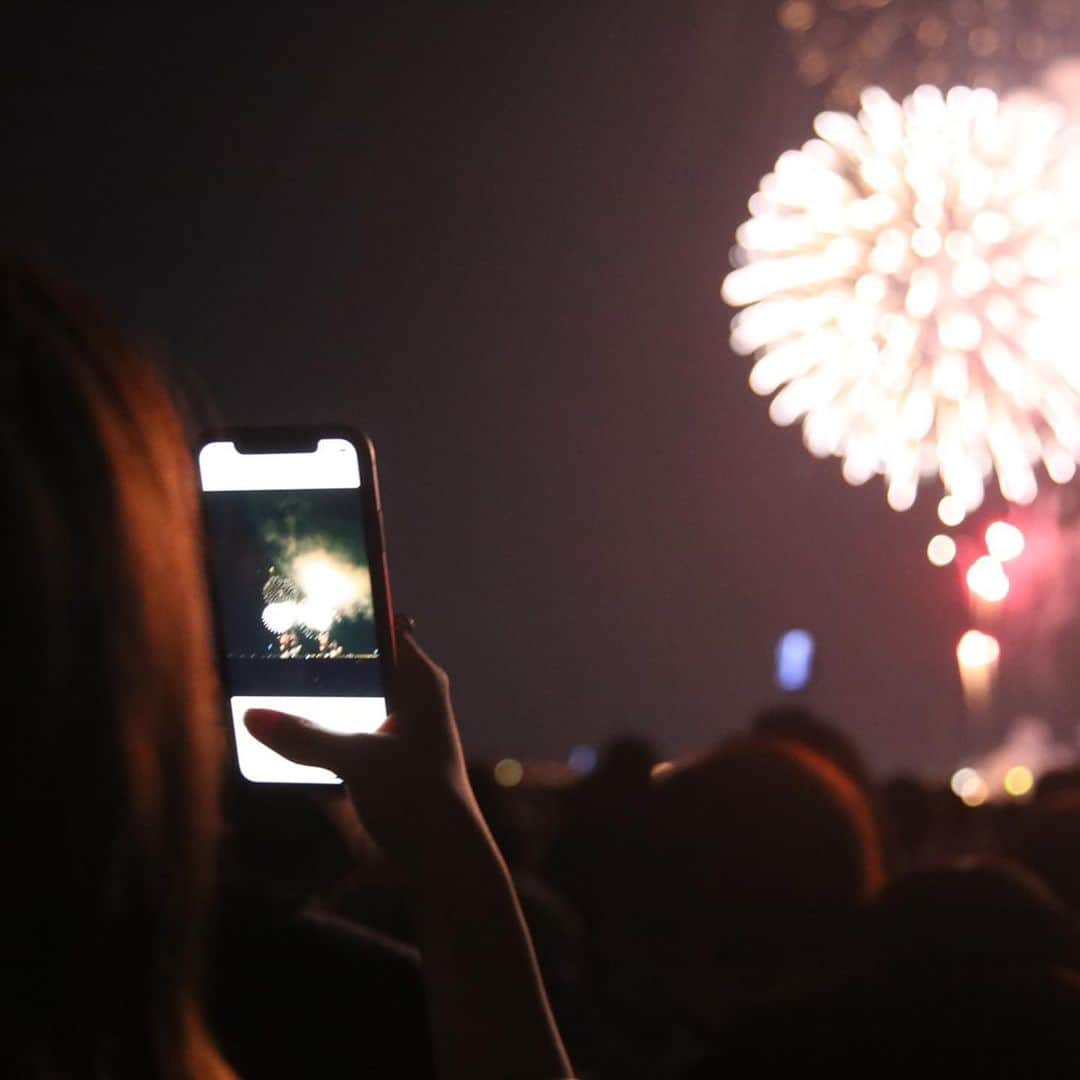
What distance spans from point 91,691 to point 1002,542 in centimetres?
2505

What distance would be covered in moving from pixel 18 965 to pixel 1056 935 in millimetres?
1259

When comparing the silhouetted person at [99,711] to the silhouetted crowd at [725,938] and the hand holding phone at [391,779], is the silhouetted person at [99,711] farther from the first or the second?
the silhouetted crowd at [725,938]

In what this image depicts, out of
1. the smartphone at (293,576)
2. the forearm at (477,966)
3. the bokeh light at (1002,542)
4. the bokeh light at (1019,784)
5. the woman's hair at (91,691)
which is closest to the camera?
the woman's hair at (91,691)

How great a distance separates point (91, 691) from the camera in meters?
0.97

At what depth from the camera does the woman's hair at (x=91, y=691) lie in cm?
95

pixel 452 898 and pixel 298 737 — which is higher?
pixel 298 737

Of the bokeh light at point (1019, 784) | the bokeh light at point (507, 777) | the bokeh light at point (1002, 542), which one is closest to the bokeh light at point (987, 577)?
the bokeh light at point (1002, 542)

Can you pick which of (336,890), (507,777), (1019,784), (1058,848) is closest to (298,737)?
(336,890)

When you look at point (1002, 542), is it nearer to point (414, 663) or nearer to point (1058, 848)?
point (1058, 848)

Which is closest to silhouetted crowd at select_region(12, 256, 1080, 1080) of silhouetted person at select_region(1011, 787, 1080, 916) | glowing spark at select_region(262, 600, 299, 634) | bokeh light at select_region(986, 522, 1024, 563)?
glowing spark at select_region(262, 600, 299, 634)

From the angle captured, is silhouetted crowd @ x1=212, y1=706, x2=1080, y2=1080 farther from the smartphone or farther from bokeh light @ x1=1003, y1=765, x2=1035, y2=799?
bokeh light @ x1=1003, y1=765, x2=1035, y2=799

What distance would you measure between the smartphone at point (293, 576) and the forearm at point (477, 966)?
0.26 metres

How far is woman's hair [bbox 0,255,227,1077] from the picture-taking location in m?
0.95

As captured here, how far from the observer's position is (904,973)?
192cm
